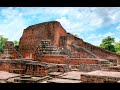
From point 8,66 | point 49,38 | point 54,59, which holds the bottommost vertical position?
point 8,66

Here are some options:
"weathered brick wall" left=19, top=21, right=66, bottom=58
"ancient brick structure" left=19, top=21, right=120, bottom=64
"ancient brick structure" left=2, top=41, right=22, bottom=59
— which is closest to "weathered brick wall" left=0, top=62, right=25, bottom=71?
"ancient brick structure" left=2, top=41, right=22, bottom=59

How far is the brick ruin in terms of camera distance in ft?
30.2

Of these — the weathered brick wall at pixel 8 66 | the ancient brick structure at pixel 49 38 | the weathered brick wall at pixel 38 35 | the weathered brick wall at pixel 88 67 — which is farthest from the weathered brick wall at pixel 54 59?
the weathered brick wall at pixel 38 35

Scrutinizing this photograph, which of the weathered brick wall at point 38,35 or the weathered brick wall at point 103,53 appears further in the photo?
the weathered brick wall at point 38,35

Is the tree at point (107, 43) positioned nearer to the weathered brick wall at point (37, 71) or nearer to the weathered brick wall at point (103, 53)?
the weathered brick wall at point (103, 53)

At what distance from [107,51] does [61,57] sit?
171 inches

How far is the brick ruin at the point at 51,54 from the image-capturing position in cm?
921

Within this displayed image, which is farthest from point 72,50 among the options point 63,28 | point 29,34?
point 29,34

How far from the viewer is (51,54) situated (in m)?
11.9

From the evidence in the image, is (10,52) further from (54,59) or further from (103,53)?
(103,53)

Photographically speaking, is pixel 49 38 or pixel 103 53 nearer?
pixel 103 53

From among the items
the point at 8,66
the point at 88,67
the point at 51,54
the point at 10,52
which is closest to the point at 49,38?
the point at 10,52

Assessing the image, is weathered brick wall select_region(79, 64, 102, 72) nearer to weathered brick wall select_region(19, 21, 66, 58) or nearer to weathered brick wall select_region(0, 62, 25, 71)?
weathered brick wall select_region(0, 62, 25, 71)

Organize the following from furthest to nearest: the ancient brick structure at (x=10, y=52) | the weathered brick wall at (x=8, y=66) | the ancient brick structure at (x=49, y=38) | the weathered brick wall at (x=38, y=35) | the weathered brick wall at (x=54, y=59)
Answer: the weathered brick wall at (x=38, y=35), the ancient brick structure at (x=49, y=38), the ancient brick structure at (x=10, y=52), the weathered brick wall at (x=54, y=59), the weathered brick wall at (x=8, y=66)
